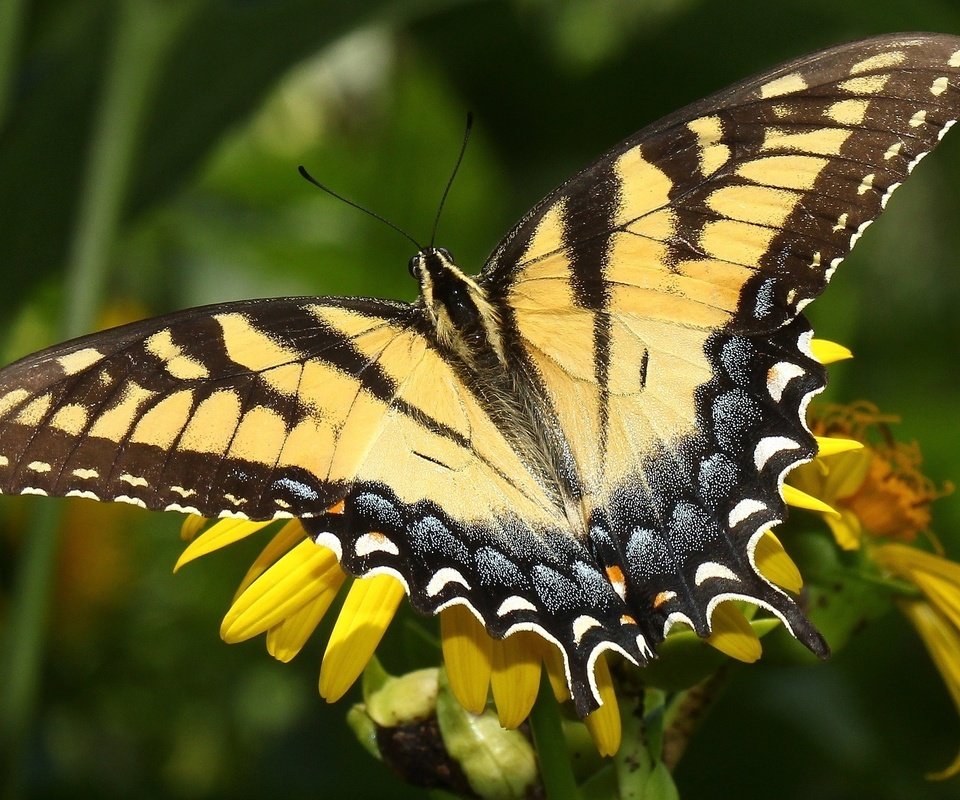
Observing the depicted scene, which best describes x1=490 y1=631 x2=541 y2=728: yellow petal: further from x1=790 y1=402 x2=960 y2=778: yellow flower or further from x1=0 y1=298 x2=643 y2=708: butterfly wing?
x1=790 y1=402 x2=960 y2=778: yellow flower

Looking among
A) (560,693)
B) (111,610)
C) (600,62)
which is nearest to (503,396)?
(560,693)

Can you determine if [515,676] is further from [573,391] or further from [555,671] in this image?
[573,391]

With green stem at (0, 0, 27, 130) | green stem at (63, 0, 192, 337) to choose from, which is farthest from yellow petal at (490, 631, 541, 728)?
green stem at (0, 0, 27, 130)

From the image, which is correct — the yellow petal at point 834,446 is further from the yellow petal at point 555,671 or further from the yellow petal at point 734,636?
the yellow petal at point 555,671

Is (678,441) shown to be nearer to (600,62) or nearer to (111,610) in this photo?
(111,610)

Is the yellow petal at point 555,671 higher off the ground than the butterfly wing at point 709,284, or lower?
lower

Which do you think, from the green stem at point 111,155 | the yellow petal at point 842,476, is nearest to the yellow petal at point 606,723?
the yellow petal at point 842,476

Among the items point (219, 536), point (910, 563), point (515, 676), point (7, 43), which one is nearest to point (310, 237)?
point (7, 43)
